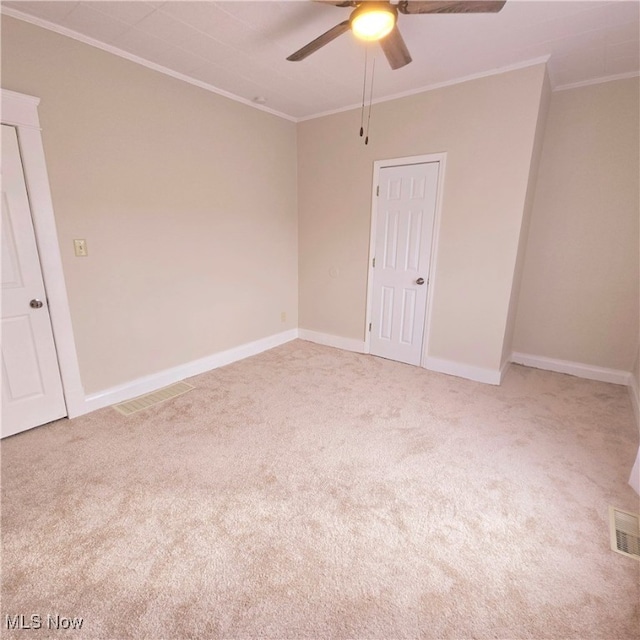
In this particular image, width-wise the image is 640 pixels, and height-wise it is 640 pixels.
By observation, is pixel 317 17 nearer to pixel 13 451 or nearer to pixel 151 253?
pixel 151 253

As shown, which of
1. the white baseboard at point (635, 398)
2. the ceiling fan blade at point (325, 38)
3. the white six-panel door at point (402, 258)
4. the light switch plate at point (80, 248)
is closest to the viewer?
→ the ceiling fan blade at point (325, 38)

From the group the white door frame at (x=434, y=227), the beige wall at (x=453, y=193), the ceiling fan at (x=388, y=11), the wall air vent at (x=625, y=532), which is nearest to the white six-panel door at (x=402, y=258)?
the white door frame at (x=434, y=227)

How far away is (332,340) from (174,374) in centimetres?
192

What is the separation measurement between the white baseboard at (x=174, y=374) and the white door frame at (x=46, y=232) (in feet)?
0.43

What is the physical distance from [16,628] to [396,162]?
13.0 ft

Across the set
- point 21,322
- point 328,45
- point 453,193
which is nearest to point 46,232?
point 21,322

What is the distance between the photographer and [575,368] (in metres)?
3.44

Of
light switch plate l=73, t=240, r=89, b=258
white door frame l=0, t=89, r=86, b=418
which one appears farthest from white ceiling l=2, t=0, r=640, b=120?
light switch plate l=73, t=240, r=89, b=258

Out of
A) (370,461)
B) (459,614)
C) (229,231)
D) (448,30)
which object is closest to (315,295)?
(229,231)

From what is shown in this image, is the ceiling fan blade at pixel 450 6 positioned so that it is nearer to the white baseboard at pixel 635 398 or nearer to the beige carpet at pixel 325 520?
the beige carpet at pixel 325 520

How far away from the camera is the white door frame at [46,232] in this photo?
6.87 feet

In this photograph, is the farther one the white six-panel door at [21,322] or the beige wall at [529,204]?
the beige wall at [529,204]

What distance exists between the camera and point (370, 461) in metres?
2.15

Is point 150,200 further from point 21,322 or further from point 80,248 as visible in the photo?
point 21,322
